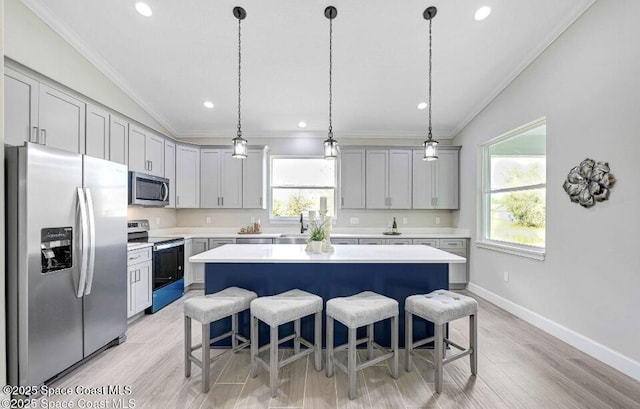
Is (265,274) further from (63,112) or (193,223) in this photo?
(193,223)

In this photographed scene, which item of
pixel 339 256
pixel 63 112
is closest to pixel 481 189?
pixel 339 256

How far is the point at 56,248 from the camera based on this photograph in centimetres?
214

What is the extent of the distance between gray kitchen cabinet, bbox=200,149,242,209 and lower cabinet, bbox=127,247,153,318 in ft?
5.41

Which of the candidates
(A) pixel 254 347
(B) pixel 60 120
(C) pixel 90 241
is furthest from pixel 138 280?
(A) pixel 254 347

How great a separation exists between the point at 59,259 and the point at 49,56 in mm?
2064

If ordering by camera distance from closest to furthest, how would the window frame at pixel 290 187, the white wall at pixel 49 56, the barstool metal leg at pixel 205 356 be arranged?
the barstool metal leg at pixel 205 356
the white wall at pixel 49 56
the window frame at pixel 290 187

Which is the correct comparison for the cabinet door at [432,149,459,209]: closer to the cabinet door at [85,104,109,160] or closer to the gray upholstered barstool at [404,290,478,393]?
the gray upholstered barstool at [404,290,478,393]

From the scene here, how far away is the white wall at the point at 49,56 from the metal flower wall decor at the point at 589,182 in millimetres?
4918

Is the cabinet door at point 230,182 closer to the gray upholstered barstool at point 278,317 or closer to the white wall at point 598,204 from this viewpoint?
the gray upholstered barstool at point 278,317

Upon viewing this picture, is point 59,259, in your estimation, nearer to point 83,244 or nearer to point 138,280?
point 83,244

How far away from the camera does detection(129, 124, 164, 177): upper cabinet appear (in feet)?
12.3

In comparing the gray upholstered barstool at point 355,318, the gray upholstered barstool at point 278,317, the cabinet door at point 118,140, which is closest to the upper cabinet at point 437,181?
the gray upholstered barstool at point 355,318

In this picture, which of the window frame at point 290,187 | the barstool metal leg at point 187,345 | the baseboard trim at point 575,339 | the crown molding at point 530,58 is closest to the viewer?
the barstool metal leg at point 187,345

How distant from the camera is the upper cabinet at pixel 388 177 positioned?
506 centimetres
